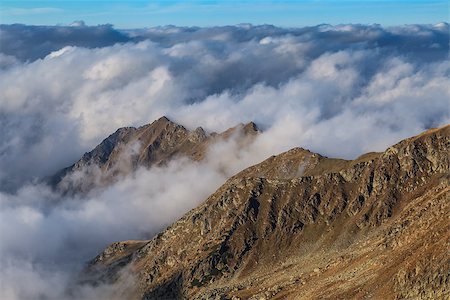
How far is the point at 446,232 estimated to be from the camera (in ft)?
634

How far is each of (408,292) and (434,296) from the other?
11617 mm

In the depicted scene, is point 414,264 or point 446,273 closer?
point 446,273

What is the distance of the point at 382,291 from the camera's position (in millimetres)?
199250

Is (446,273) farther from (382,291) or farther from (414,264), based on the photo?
(382,291)

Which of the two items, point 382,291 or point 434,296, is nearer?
point 434,296

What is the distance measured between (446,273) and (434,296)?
7433mm

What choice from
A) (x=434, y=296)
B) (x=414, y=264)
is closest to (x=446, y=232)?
(x=414, y=264)

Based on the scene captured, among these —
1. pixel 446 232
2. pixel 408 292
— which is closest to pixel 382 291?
pixel 408 292

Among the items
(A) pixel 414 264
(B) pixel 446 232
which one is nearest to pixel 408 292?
(A) pixel 414 264

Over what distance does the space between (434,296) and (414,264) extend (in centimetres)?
1769

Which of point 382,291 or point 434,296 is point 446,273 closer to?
point 434,296

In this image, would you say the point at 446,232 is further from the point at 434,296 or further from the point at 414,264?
the point at 434,296

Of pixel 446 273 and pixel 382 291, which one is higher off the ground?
pixel 446 273

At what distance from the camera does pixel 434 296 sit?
173250mm
